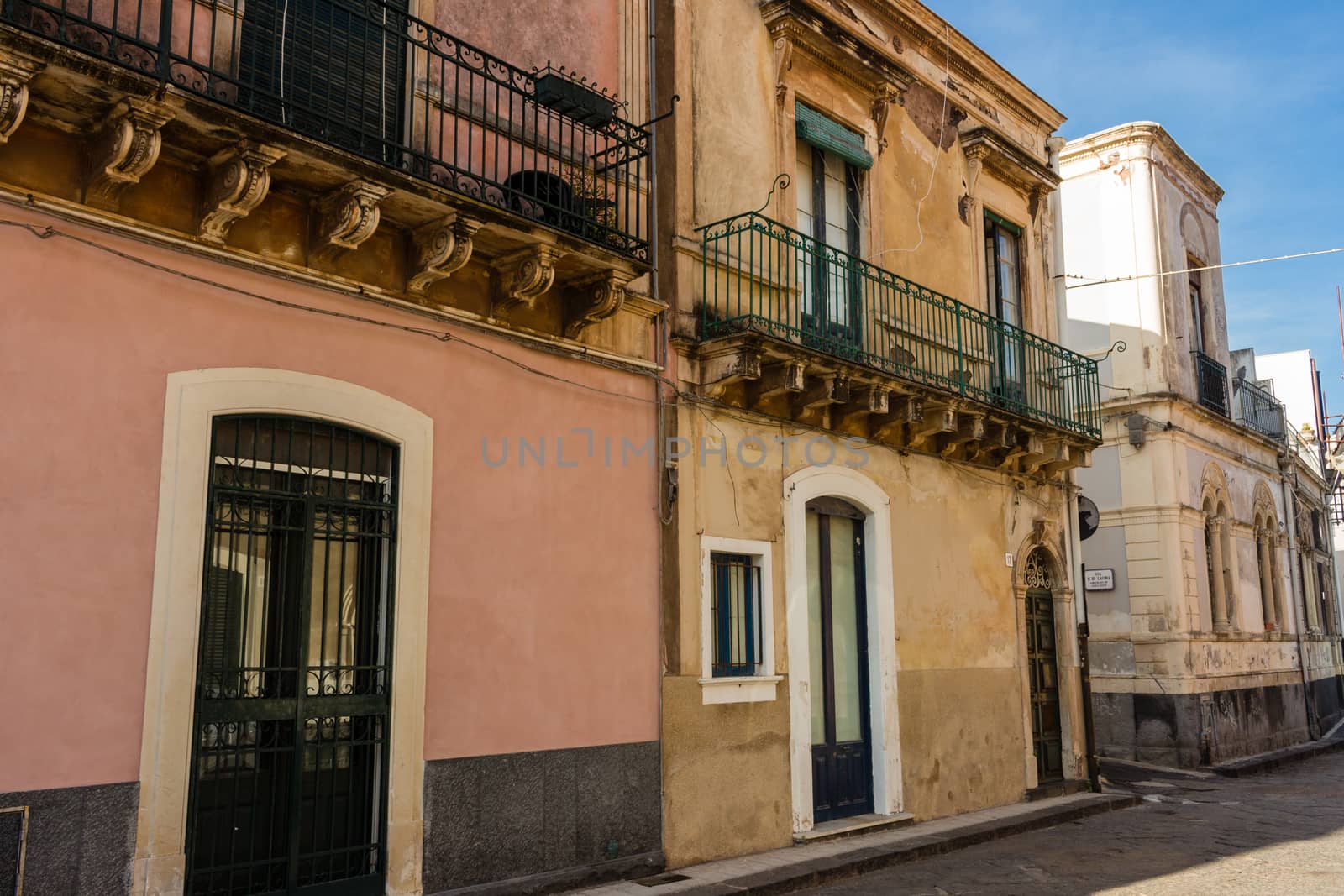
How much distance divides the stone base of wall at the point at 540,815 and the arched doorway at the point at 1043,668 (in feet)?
20.8

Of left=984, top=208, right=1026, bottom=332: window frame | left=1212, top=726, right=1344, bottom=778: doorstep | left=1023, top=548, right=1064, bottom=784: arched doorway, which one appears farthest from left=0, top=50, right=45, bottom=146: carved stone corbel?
left=1212, top=726, right=1344, bottom=778: doorstep

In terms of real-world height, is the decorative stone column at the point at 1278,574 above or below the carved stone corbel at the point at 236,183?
below

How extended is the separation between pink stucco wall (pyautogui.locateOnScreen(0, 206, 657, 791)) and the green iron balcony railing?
1.45 meters

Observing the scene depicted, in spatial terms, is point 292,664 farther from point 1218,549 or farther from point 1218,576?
point 1218,549

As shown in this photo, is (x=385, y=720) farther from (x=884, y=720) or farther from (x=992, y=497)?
(x=992, y=497)

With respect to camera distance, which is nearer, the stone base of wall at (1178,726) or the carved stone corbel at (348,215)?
the carved stone corbel at (348,215)

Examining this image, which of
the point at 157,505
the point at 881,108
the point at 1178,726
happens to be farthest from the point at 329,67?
the point at 1178,726

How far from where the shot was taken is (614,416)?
8.48 metres

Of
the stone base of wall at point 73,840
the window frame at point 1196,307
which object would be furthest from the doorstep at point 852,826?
the window frame at point 1196,307

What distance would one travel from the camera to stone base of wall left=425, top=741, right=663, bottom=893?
6.84 metres

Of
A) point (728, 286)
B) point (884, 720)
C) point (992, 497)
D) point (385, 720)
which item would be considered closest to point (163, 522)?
point (385, 720)

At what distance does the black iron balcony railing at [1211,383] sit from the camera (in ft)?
62.6

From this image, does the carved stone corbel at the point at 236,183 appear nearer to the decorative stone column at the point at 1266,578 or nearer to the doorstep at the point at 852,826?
the doorstep at the point at 852,826

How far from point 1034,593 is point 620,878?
291 inches
